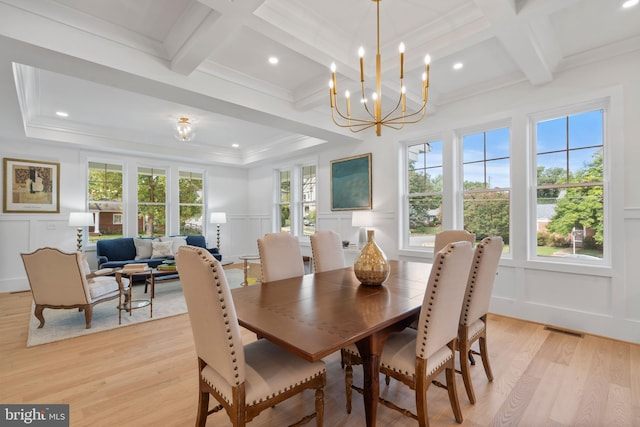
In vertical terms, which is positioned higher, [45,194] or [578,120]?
[578,120]

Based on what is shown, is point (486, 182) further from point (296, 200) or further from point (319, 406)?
point (296, 200)

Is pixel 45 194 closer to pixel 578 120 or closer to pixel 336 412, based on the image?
pixel 336 412

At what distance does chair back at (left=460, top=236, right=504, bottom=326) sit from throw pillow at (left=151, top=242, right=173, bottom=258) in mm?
5395

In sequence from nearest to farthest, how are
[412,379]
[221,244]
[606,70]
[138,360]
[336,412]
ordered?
1. [412,379]
2. [336,412]
3. [138,360]
4. [606,70]
5. [221,244]

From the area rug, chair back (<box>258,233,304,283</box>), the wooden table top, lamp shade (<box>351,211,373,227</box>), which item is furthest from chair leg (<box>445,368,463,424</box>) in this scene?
the area rug

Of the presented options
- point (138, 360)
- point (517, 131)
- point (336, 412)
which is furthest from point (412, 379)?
point (517, 131)

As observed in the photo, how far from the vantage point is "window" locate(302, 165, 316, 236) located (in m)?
6.35

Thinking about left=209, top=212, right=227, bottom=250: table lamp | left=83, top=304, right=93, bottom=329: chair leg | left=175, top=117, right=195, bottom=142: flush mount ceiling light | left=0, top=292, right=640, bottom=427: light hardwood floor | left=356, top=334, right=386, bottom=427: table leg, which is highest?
left=175, top=117, right=195, bottom=142: flush mount ceiling light

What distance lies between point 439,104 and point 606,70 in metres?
1.63

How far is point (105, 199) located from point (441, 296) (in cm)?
659

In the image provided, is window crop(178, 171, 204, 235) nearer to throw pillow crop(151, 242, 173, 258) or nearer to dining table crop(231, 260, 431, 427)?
throw pillow crop(151, 242, 173, 258)

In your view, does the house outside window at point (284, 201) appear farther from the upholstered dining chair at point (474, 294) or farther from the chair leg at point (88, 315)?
the upholstered dining chair at point (474, 294)

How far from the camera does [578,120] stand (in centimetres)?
317

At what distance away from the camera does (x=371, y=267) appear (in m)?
2.11
